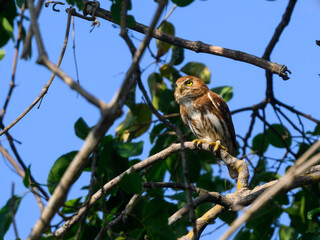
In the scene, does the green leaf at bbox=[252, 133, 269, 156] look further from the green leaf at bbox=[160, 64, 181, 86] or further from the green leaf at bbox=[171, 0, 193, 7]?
the green leaf at bbox=[171, 0, 193, 7]

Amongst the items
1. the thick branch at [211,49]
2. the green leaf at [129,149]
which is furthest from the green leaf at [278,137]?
the green leaf at [129,149]

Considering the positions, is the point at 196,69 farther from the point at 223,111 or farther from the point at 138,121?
the point at 138,121

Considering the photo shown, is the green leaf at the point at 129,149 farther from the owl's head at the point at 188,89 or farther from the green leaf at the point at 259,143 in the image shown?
the green leaf at the point at 259,143

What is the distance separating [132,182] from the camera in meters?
3.02

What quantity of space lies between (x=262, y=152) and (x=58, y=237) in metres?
3.83

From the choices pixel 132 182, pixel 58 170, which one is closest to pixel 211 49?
pixel 58 170

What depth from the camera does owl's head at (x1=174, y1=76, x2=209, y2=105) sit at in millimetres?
6555

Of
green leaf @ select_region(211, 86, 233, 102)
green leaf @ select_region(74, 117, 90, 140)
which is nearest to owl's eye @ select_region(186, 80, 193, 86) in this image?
green leaf @ select_region(211, 86, 233, 102)

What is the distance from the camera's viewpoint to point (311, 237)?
3.47 meters

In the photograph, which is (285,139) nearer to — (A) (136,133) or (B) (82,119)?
(A) (136,133)

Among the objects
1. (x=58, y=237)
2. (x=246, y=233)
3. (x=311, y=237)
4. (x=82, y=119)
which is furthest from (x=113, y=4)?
(x=311, y=237)

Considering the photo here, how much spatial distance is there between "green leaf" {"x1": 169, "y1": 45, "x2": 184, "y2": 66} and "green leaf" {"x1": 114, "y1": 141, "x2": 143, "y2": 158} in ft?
9.93

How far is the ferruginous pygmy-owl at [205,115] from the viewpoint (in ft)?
21.2

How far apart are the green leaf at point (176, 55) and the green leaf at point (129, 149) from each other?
3026 millimetres
